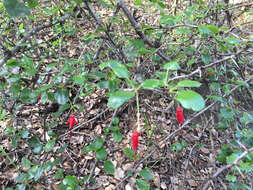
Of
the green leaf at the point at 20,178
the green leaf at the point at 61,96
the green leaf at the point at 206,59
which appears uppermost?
the green leaf at the point at 206,59

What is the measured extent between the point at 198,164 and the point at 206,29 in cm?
152

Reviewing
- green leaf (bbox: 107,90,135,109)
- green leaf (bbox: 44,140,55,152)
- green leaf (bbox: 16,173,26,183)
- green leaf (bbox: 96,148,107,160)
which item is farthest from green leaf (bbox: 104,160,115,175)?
green leaf (bbox: 107,90,135,109)

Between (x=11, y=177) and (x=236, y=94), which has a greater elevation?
(x=236, y=94)

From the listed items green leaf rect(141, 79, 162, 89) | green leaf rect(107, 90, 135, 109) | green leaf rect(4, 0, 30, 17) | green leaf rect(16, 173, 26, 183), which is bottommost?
green leaf rect(16, 173, 26, 183)

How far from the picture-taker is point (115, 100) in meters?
0.67

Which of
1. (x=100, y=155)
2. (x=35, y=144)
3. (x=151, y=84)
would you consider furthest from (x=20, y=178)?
(x=151, y=84)

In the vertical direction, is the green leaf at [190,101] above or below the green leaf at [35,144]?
above

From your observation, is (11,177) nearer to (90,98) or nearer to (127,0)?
(90,98)

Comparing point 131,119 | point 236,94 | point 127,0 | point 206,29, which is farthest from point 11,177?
point 127,0

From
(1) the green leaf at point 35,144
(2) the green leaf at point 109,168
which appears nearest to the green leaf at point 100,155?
(2) the green leaf at point 109,168

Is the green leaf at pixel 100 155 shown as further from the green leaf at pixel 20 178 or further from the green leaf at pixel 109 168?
the green leaf at pixel 20 178

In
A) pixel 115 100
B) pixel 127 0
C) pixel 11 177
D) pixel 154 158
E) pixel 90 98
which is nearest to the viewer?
pixel 115 100

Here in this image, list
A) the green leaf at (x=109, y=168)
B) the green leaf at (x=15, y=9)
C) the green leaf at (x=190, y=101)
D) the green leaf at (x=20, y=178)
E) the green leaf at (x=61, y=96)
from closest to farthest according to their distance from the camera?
the green leaf at (x=190, y=101) → the green leaf at (x=15, y=9) → the green leaf at (x=61, y=96) → the green leaf at (x=109, y=168) → the green leaf at (x=20, y=178)

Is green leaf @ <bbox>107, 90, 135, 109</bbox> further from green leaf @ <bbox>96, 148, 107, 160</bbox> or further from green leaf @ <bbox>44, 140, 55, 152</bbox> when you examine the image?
green leaf @ <bbox>44, 140, 55, 152</bbox>
